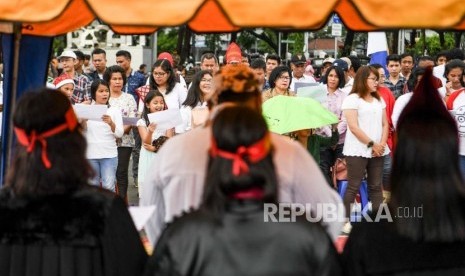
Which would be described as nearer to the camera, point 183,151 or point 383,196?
point 183,151

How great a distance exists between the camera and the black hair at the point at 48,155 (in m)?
3.63

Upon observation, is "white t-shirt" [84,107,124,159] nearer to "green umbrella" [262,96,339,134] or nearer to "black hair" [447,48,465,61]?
"green umbrella" [262,96,339,134]

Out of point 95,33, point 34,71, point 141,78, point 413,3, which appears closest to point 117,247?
point 413,3

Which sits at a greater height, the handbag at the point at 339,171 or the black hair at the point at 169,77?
the black hair at the point at 169,77

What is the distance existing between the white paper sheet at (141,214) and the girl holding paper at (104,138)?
4.71m

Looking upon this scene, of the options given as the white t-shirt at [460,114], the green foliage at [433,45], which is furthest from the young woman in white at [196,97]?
the green foliage at [433,45]

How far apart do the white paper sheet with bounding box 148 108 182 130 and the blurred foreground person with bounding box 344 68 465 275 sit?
5.00 m

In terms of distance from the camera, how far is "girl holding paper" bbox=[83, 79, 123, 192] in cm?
900

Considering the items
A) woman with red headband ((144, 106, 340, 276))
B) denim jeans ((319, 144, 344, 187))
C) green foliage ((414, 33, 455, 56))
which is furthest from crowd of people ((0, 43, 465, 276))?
green foliage ((414, 33, 455, 56))

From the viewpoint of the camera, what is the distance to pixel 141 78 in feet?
43.4

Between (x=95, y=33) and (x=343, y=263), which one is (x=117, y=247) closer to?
(x=343, y=263)

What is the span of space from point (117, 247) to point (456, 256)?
1477 millimetres

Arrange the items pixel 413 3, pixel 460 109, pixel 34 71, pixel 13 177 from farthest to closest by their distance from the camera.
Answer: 1. pixel 460 109
2. pixel 34 71
3. pixel 413 3
4. pixel 13 177

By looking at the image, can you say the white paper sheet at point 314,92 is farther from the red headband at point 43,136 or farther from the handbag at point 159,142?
the red headband at point 43,136
